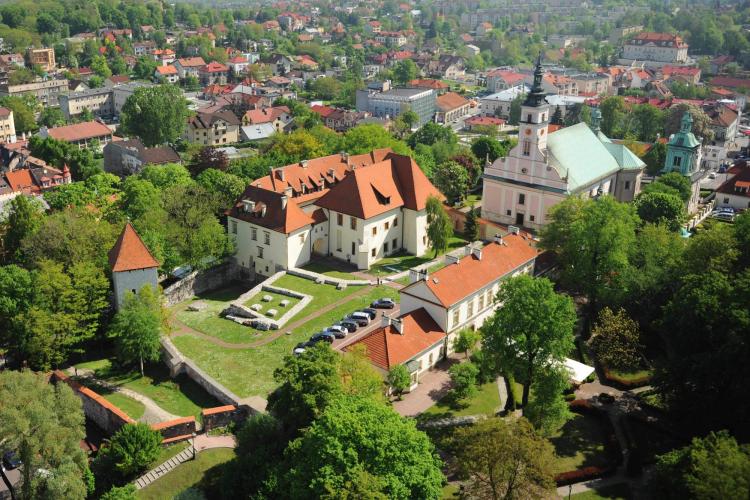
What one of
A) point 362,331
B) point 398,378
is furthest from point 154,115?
point 398,378

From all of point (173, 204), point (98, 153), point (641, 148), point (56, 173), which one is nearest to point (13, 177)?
point (56, 173)

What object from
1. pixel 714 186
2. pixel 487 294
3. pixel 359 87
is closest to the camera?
pixel 487 294

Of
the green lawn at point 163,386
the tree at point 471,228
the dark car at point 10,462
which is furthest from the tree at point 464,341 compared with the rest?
the dark car at point 10,462

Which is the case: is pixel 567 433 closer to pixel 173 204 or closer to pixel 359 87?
pixel 173 204

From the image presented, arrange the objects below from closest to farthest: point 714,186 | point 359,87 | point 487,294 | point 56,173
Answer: point 487,294 < point 714,186 < point 56,173 < point 359,87

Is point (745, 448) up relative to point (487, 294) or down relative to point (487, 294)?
up

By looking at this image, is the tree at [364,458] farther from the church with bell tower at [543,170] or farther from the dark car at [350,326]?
the church with bell tower at [543,170]

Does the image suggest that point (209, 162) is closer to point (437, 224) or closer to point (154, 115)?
point (154, 115)
